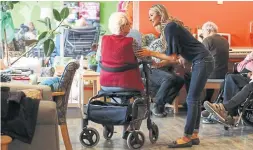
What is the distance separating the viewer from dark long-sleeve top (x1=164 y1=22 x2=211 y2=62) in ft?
12.2

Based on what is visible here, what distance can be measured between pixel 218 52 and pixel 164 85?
88 cm

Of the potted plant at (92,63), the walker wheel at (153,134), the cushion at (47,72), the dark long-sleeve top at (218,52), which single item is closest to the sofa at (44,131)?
the walker wheel at (153,134)

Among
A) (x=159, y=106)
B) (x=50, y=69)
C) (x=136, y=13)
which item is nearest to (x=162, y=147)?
(x=50, y=69)

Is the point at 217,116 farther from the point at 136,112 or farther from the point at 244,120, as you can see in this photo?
the point at 136,112

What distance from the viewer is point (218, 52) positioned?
6.04 metres

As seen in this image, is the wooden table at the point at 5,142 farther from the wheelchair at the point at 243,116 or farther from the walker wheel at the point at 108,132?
the wheelchair at the point at 243,116

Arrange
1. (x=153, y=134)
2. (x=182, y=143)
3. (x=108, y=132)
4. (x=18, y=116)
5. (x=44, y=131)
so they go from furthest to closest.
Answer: (x=108, y=132)
(x=153, y=134)
(x=182, y=143)
(x=44, y=131)
(x=18, y=116)

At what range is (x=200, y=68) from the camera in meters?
3.89

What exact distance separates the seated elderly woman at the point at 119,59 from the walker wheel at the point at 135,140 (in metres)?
0.40

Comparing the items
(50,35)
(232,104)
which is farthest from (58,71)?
(232,104)

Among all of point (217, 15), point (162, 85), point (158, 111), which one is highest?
point (217, 15)

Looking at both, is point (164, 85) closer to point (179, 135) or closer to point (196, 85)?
point (179, 135)

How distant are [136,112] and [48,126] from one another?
1.35 m

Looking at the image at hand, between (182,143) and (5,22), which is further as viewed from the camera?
(5,22)
